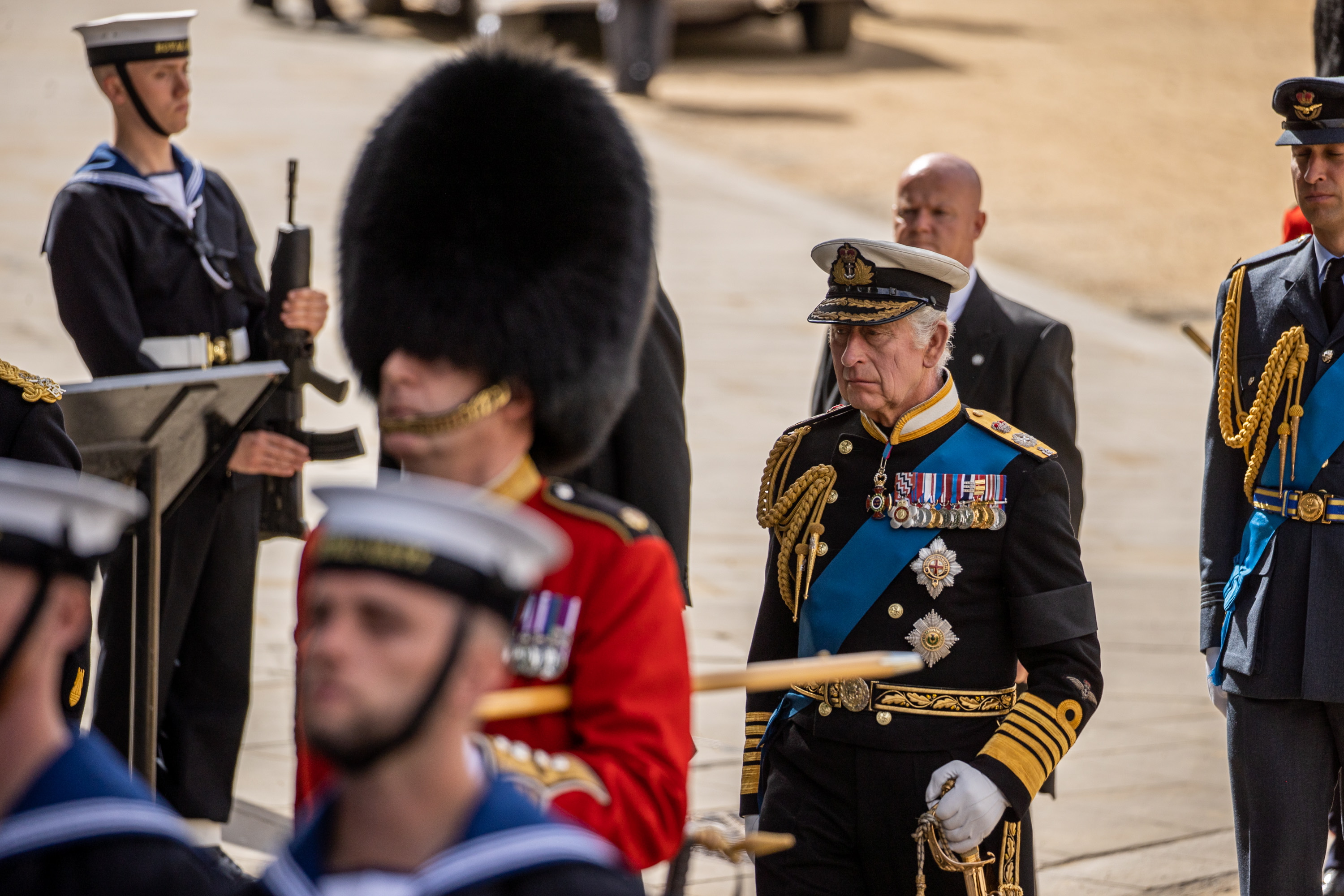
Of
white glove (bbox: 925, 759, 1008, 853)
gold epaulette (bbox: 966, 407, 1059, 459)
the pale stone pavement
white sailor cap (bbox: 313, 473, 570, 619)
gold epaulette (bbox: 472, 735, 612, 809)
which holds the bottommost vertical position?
the pale stone pavement

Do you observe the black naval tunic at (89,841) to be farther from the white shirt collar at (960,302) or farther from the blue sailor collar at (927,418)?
the white shirt collar at (960,302)

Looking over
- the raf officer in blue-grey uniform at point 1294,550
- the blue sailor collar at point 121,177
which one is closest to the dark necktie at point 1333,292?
the raf officer in blue-grey uniform at point 1294,550

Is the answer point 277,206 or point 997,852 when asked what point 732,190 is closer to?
point 277,206

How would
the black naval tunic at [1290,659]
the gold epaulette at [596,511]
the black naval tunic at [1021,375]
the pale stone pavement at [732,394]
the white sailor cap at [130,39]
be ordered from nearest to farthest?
1. the gold epaulette at [596,511]
2. the black naval tunic at [1290,659]
3. the black naval tunic at [1021,375]
4. the white sailor cap at [130,39]
5. the pale stone pavement at [732,394]

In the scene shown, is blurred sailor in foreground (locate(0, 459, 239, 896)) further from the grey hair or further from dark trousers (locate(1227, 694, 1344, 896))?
dark trousers (locate(1227, 694, 1344, 896))

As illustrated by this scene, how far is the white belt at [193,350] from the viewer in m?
4.38

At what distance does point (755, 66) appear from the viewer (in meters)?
19.4

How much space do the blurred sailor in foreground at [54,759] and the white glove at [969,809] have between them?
1.44 metres

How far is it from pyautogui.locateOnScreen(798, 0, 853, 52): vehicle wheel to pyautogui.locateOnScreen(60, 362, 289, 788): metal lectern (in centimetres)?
1634

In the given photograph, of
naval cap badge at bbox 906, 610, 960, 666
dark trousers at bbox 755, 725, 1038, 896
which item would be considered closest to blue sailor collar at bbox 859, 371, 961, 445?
naval cap badge at bbox 906, 610, 960, 666

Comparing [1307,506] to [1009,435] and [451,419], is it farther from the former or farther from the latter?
[451,419]

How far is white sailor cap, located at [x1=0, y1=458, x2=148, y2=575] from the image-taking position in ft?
5.47

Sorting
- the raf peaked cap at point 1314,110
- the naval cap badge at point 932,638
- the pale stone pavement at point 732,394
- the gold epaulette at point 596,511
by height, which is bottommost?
the pale stone pavement at point 732,394

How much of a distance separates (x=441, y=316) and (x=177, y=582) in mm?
2570
